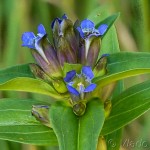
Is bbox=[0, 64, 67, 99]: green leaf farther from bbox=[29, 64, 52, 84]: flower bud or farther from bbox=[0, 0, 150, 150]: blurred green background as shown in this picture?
bbox=[0, 0, 150, 150]: blurred green background

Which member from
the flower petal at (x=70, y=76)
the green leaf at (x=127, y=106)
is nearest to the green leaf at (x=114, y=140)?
the green leaf at (x=127, y=106)

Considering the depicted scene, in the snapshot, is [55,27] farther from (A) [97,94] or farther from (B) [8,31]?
(B) [8,31]

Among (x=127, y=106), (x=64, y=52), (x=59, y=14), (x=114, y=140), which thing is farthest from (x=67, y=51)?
(x=59, y=14)

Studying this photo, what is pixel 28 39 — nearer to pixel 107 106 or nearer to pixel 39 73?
pixel 39 73

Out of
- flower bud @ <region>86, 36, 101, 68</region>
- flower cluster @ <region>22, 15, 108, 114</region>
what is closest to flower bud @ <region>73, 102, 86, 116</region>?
flower cluster @ <region>22, 15, 108, 114</region>

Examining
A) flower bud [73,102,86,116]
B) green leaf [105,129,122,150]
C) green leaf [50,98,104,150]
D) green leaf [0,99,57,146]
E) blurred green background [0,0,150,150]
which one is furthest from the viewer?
blurred green background [0,0,150,150]

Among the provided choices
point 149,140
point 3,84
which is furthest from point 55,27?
point 149,140

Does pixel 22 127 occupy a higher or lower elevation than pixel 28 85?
lower
